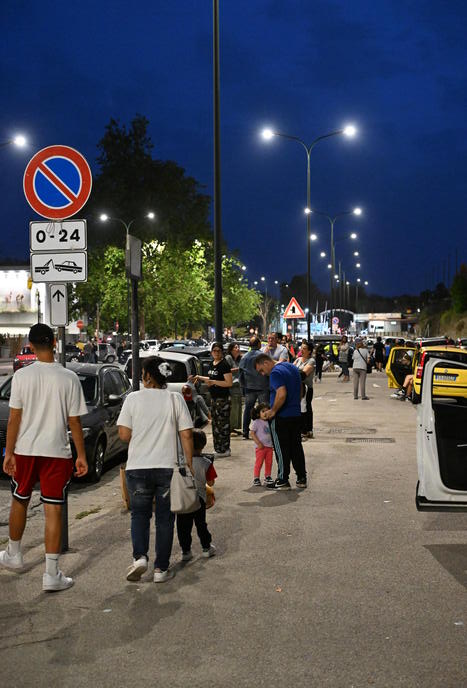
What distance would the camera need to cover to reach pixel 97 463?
11.2 m

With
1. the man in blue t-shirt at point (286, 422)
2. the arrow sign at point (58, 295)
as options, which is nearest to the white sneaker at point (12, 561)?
the arrow sign at point (58, 295)

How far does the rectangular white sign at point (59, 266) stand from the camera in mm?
7387

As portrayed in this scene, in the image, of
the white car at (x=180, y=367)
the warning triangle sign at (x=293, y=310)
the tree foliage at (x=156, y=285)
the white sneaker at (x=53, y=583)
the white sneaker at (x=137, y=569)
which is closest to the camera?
the white sneaker at (x=53, y=583)

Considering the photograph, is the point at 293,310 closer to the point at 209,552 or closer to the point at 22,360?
the point at 22,360

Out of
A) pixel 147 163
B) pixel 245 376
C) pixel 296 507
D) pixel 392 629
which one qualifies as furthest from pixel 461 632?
pixel 147 163

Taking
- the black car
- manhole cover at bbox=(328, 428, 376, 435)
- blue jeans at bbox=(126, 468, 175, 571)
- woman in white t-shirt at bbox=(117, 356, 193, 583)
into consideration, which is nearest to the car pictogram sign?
woman in white t-shirt at bbox=(117, 356, 193, 583)

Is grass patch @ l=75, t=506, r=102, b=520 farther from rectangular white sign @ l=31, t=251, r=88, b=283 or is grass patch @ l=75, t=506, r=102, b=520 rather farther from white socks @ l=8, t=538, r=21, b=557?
rectangular white sign @ l=31, t=251, r=88, b=283

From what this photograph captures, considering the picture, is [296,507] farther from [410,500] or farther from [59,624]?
[59,624]

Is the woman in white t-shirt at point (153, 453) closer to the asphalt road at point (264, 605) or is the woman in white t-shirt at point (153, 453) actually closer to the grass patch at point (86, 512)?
the asphalt road at point (264, 605)

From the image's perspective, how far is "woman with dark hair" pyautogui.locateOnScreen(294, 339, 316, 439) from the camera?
1392 centimetres

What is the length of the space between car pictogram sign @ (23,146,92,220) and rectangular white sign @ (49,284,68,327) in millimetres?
638

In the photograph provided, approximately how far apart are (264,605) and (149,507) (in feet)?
3.77

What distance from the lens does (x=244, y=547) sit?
718 centimetres

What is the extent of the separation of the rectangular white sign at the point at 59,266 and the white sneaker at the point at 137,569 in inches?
98.7
